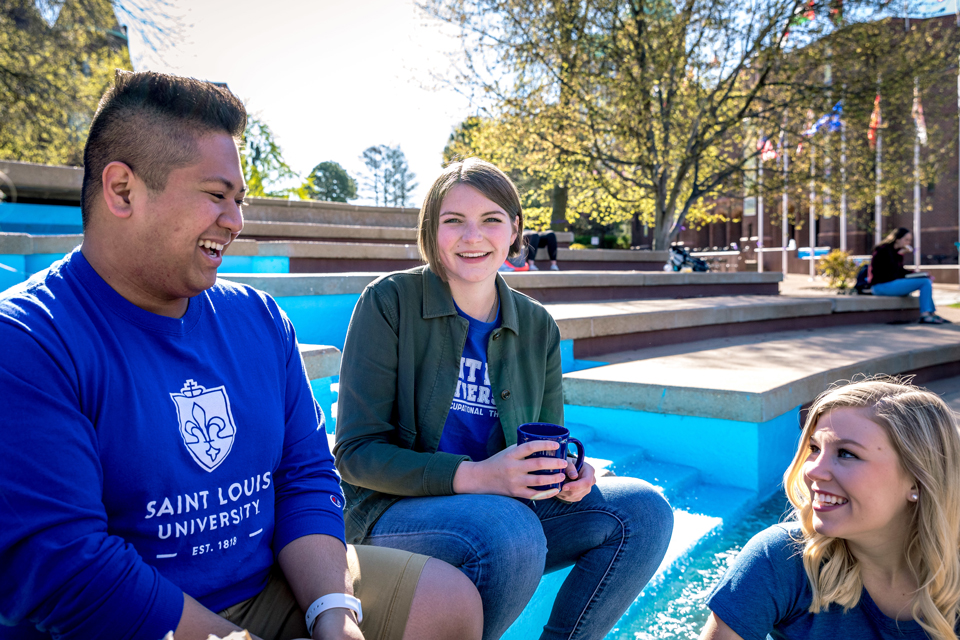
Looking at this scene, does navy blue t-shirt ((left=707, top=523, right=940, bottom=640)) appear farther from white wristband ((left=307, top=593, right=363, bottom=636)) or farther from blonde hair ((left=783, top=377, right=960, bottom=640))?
white wristband ((left=307, top=593, right=363, bottom=636))

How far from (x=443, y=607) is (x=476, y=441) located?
0.67 metres

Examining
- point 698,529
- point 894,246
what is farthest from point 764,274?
point 698,529

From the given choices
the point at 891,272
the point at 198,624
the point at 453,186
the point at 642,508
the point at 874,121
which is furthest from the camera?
the point at 874,121

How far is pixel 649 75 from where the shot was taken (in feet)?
33.8

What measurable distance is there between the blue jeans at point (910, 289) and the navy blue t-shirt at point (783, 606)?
879 cm

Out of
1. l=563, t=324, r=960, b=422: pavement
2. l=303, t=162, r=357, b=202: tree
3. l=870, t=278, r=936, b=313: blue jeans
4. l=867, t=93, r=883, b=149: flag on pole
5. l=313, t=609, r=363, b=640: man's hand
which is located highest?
l=303, t=162, r=357, b=202: tree

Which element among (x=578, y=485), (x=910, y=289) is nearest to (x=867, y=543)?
(x=578, y=485)

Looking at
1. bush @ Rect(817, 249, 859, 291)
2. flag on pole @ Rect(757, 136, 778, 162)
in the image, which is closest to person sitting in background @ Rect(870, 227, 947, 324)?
flag on pole @ Rect(757, 136, 778, 162)

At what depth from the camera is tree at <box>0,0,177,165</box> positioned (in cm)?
1012

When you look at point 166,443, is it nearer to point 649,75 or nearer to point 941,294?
point 649,75

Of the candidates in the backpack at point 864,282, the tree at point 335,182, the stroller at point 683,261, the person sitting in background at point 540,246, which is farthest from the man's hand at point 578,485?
the tree at point 335,182

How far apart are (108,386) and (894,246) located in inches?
428

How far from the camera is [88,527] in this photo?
947 mm

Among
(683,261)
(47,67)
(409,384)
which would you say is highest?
(47,67)
